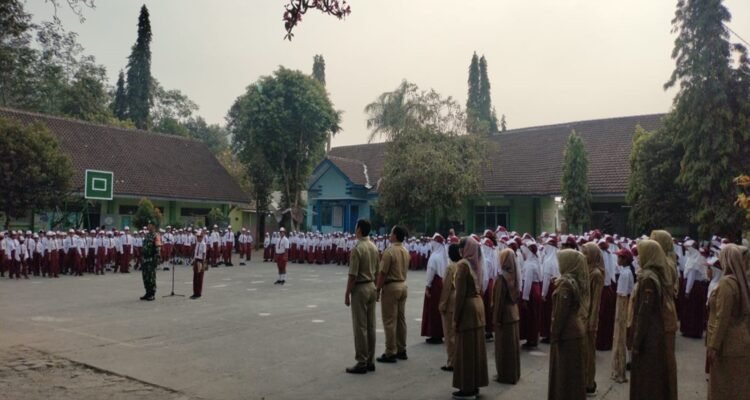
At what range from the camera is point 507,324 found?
21.9 feet

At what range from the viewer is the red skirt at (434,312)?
8969mm

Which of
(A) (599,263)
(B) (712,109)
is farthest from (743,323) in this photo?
(B) (712,109)

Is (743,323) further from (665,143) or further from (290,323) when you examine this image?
(665,143)

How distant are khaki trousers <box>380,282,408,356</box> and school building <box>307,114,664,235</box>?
16.5m

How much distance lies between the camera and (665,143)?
17453mm

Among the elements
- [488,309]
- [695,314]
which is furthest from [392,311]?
[695,314]

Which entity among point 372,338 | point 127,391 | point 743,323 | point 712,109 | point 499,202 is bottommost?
point 127,391

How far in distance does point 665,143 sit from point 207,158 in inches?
1098

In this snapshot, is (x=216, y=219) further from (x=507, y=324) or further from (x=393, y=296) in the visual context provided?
(x=507, y=324)

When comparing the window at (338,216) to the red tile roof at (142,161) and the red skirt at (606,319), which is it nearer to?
the red tile roof at (142,161)

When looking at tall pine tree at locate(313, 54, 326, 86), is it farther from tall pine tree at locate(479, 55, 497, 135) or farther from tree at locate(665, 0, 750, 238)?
tree at locate(665, 0, 750, 238)

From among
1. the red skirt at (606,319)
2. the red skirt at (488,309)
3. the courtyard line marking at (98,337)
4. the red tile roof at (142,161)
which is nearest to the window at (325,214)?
the red tile roof at (142,161)

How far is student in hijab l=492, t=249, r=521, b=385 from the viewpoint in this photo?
21.8 ft

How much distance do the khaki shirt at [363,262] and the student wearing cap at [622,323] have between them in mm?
3166
